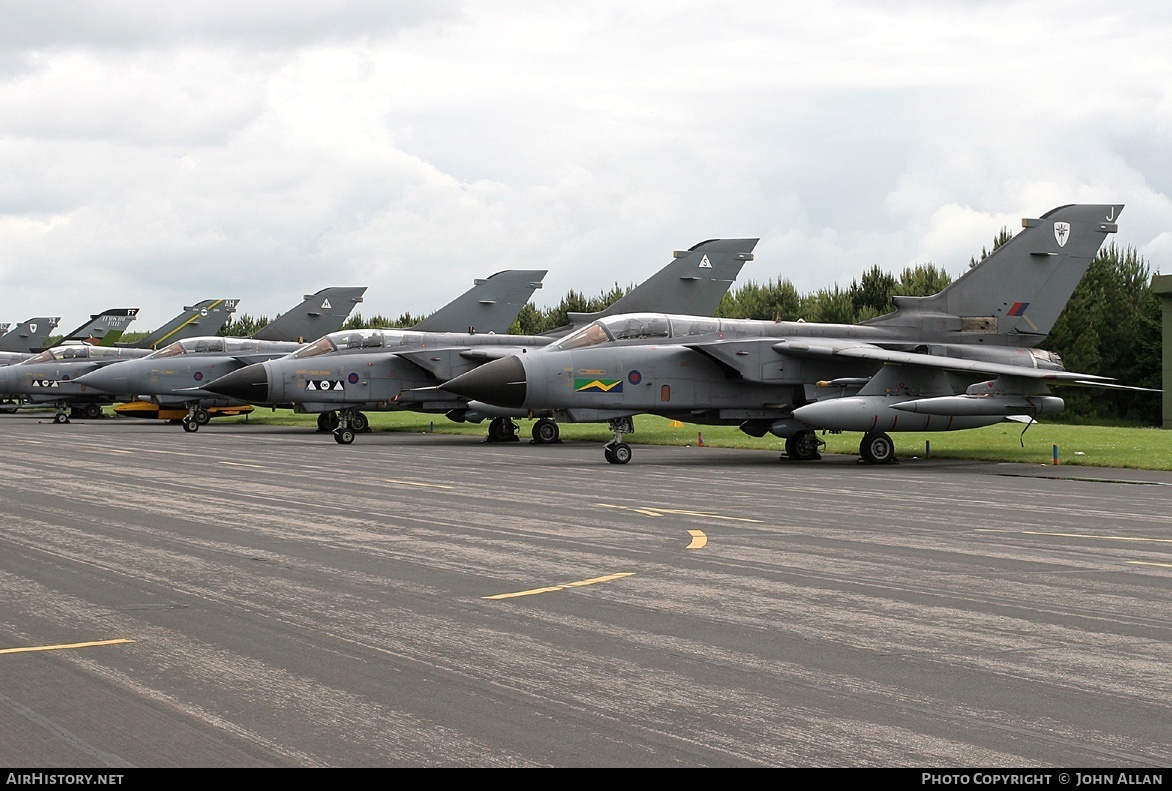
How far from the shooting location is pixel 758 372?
2419 cm

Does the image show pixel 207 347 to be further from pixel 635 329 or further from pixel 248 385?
pixel 635 329

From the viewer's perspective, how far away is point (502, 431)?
107ft

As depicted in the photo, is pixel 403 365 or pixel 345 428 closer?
pixel 345 428

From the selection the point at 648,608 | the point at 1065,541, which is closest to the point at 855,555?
the point at 1065,541

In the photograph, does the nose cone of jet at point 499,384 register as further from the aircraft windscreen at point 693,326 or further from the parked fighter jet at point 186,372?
the parked fighter jet at point 186,372

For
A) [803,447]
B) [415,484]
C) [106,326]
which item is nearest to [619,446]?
[803,447]

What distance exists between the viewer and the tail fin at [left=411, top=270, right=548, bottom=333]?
3838 centimetres

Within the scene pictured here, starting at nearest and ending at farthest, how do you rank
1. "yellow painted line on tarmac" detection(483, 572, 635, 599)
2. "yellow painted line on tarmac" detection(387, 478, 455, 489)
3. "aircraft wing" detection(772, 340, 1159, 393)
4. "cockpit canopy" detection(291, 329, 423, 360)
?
"yellow painted line on tarmac" detection(483, 572, 635, 599) < "yellow painted line on tarmac" detection(387, 478, 455, 489) < "aircraft wing" detection(772, 340, 1159, 393) < "cockpit canopy" detection(291, 329, 423, 360)

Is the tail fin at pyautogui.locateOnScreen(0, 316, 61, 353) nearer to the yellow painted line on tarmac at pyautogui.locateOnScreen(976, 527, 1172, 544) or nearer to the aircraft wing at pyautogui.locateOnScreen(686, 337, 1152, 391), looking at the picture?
the aircraft wing at pyautogui.locateOnScreen(686, 337, 1152, 391)

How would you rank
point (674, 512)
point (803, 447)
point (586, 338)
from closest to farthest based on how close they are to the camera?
point (674, 512) → point (586, 338) → point (803, 447)

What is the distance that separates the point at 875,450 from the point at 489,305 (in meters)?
17.6

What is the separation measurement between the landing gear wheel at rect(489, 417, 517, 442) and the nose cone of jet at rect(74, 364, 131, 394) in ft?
47.8

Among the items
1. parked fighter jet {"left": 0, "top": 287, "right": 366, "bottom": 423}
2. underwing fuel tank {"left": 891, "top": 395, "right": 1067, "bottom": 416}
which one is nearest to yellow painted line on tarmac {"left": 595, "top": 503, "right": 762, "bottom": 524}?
underwing fuel tank {"left": 891, "top": 395, "right": 1067, "bottom": 416}
